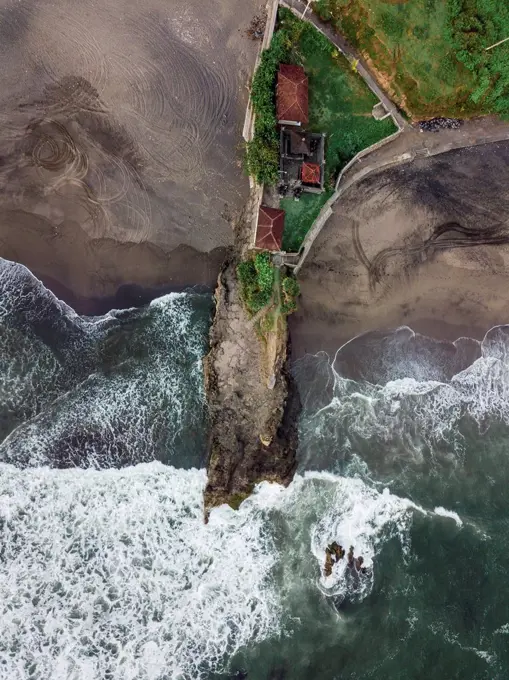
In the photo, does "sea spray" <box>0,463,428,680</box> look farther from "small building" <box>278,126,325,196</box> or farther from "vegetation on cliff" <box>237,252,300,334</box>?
"small building" <box>278,126,325,196</box>

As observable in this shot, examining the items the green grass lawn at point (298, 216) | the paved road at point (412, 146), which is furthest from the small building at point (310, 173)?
the paved road at point (412, 146)

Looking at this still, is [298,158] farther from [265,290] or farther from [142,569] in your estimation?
[142,569]

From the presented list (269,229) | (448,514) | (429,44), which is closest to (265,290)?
(269,229)

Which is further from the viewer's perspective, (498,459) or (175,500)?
(498,459)

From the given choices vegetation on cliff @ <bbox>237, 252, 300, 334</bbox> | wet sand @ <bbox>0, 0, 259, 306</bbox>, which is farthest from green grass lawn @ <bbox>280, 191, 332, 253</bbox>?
wet sand @ <bbox>0, 0, 259, 306</bbox>

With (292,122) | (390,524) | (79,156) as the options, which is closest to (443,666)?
(390,524)

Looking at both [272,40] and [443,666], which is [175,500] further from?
Answer: [272,40]
